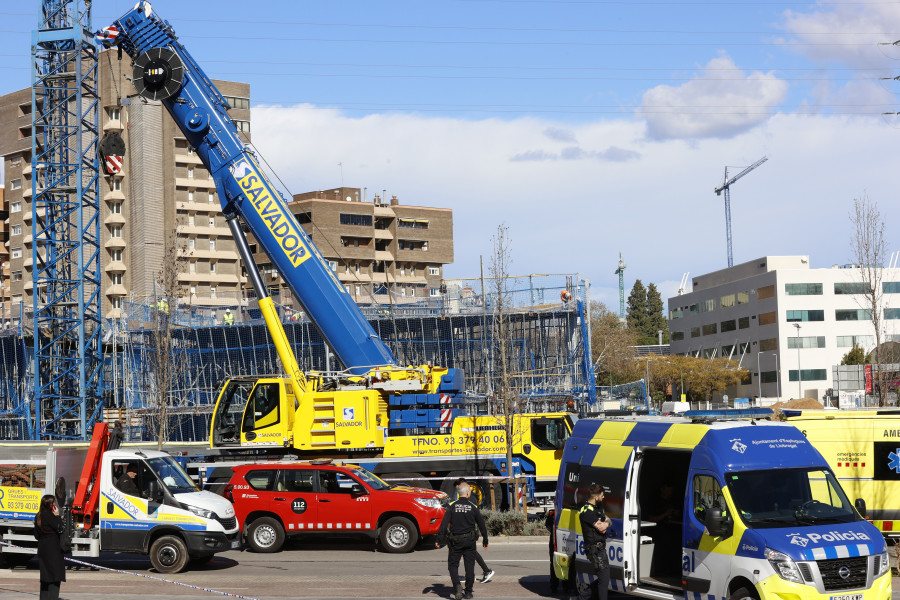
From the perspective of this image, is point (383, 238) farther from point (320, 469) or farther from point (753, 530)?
point (753, 530)

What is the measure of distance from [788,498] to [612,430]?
2.58 m

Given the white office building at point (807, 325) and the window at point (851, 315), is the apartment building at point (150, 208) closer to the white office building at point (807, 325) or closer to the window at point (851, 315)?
the white office building at point (807, 325)

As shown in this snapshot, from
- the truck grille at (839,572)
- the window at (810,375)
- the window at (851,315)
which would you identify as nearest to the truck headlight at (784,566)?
the truck grille at (839,572)

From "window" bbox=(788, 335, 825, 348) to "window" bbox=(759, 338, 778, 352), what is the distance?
1.20m

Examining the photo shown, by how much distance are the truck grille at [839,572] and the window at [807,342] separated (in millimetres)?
77153

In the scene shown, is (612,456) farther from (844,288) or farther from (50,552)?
(844,288)

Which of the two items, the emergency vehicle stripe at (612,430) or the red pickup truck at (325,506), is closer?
the emergency vehicle stripe at (612,430)

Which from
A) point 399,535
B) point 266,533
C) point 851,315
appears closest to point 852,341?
point 851,315

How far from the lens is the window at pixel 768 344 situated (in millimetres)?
85250

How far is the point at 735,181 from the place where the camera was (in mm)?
190000

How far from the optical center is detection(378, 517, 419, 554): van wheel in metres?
19.4

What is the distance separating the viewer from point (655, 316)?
6132 inches

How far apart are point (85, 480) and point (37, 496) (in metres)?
0.90

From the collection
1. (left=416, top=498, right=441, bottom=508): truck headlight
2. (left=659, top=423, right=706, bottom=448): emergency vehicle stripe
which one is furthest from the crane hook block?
(left=659, top=423, right=706, bottom=448): emergency vehicle stripe
